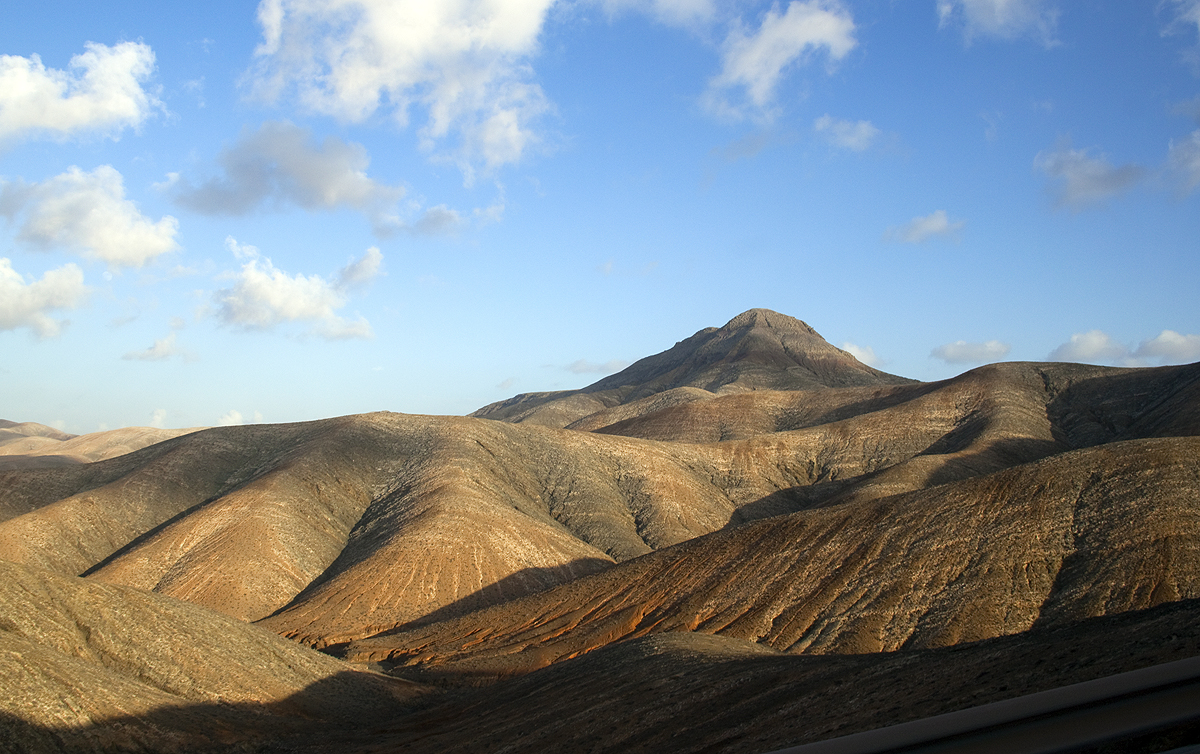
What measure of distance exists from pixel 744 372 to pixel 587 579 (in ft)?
410

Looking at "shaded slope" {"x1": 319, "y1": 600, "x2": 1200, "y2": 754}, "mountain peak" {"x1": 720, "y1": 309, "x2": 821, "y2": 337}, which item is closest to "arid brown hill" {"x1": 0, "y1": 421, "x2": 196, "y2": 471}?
"mountain peak" {"x1": 720, "y1": 309, "x2": 821, "y2": 337}

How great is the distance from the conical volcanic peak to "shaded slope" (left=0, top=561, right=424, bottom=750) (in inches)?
4662

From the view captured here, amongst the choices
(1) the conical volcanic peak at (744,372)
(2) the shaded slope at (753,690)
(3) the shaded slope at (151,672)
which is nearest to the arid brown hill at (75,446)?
(1) the conical volcanic peak at (744,372)

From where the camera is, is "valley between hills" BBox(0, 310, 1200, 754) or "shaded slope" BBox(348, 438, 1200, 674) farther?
"shaded slope" BBox(348, 438, 1200, 674)

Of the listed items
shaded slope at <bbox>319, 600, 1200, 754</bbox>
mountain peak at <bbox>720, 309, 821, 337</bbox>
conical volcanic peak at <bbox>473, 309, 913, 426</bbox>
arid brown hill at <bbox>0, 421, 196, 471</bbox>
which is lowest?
shaded slope at <bbox>319, 600, 1200, 754</bbox>

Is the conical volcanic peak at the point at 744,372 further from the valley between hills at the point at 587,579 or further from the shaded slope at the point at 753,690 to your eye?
the shaded slope at the point at 753,690

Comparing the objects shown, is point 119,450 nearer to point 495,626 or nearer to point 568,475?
point 568,475

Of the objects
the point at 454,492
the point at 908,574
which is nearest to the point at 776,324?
the point at 454,492

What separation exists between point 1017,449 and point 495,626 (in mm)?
58156

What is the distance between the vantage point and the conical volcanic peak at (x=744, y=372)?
162750 mm

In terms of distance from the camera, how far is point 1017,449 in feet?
265

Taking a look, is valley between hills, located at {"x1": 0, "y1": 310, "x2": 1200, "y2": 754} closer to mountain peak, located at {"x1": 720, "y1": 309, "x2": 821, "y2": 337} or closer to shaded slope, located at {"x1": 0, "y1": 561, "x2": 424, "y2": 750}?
shaded slope, located at {"x1": 0, "y1": 561, "x2": 424, "y2": 750}

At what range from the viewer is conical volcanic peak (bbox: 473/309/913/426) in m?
163

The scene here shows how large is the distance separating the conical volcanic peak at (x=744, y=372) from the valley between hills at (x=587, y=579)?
6691cm
